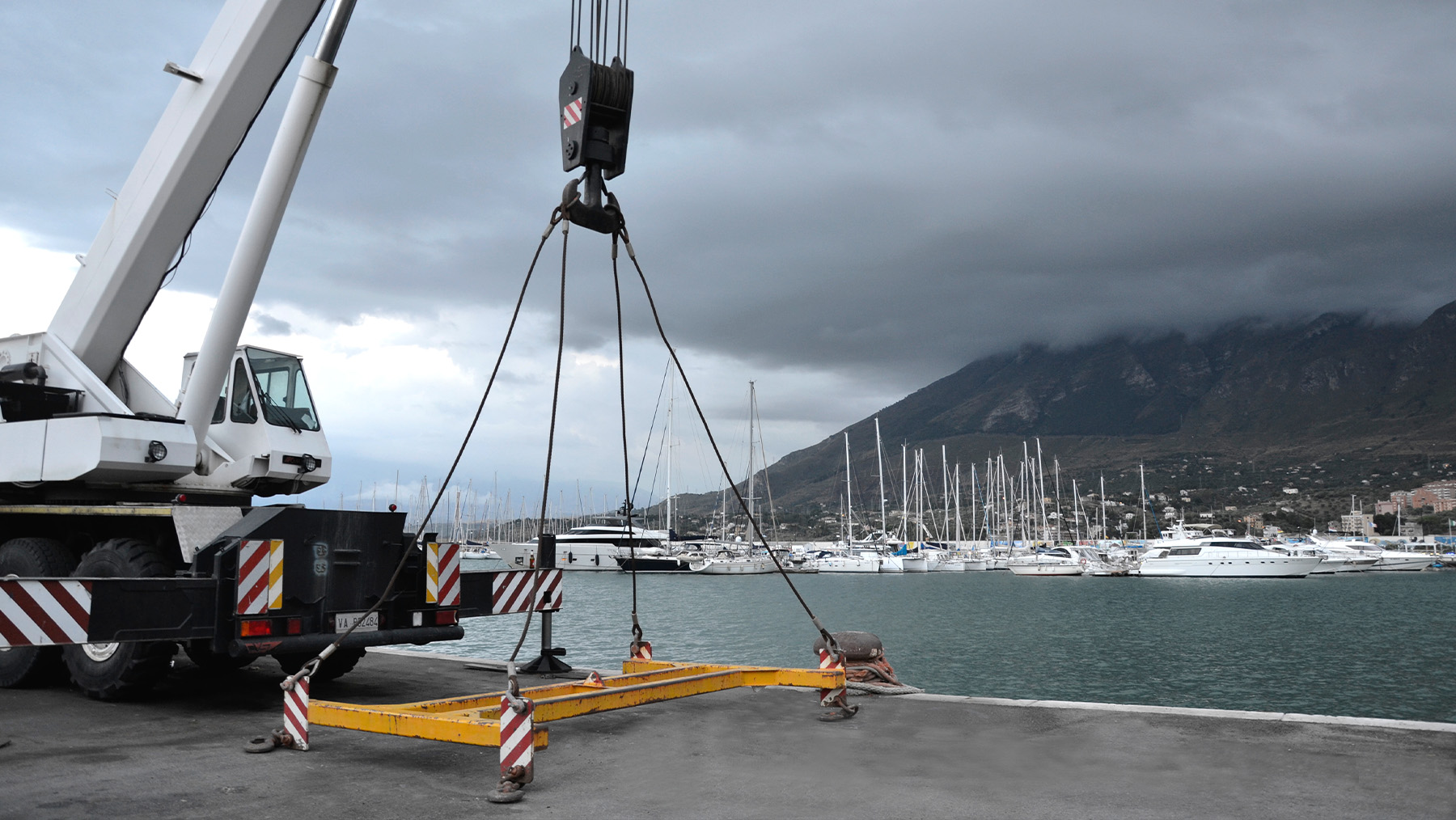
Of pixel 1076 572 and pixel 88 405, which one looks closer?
pixel 88 405

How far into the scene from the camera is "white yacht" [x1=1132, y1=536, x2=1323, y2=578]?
82625 millimetres

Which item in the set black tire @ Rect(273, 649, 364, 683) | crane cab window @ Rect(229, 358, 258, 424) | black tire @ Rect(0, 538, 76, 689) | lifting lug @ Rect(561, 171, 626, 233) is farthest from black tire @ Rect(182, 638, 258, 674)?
lifting lug @ Rect(561, 171, 626, 233)

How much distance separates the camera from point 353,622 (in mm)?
8930

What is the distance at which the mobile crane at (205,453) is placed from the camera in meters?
8.62

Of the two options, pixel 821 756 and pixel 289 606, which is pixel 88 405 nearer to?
pixel 289 606

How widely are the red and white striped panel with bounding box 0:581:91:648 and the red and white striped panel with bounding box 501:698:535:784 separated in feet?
10.6

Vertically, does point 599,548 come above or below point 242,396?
below

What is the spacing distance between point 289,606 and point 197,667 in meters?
4.25

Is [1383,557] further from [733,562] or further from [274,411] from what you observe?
[274,411]

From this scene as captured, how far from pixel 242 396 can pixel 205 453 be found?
748mm

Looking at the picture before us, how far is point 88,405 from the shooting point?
9.95 m

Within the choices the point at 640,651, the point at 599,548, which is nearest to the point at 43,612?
the point at 640,651

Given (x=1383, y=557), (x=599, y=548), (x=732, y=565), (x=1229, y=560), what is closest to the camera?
(x=1229, y=560)

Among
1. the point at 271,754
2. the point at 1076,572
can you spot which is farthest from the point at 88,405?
the point at 1076,572
